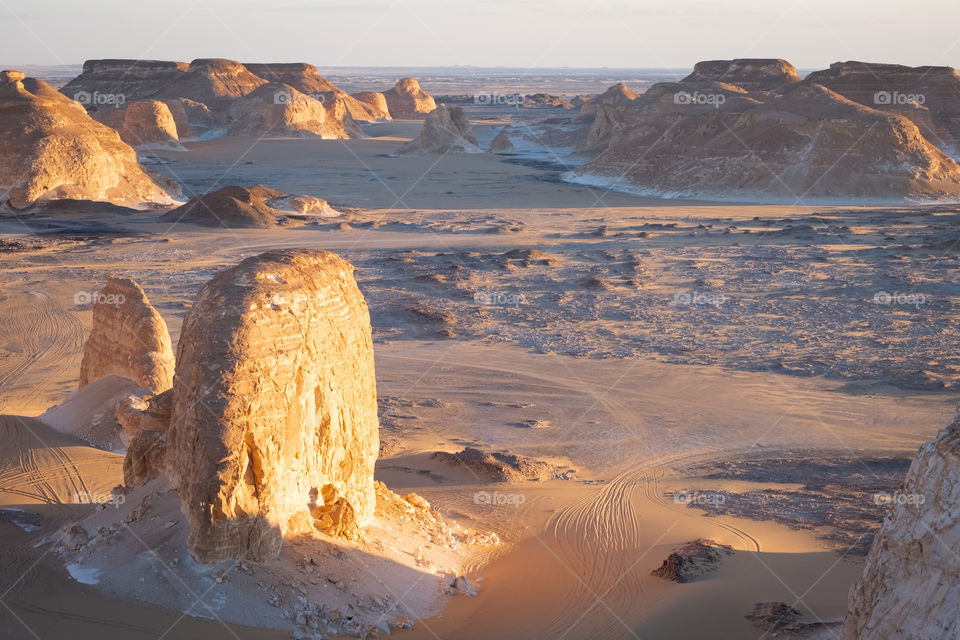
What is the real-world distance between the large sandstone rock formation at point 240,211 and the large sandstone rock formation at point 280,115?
2886cm

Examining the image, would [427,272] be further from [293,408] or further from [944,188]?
[944,188]

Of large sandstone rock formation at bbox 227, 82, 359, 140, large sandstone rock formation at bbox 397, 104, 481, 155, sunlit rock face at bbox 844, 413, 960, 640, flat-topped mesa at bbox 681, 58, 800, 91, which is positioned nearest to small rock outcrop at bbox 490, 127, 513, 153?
large sandstone rock formation at bbox 397, 104, 481, 155

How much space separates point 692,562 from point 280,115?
5925cm

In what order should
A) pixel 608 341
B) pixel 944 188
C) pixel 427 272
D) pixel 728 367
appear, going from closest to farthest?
pixel 728 367 → pixel 608 341 → pixel 427 272 → pixel 944 188

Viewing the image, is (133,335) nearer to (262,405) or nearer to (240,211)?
(262,405)

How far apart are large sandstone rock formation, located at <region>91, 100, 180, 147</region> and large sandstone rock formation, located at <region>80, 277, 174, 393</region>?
47030mm

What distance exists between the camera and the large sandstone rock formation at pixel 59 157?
111 feet

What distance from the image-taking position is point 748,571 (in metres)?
9.00

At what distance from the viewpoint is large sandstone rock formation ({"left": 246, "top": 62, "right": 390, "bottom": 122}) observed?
83312mm

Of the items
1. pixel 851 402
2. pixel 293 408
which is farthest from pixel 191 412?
pixel 851 402

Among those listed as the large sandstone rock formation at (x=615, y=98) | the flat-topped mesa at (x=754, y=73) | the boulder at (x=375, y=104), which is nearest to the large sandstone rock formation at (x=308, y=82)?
the boulder at (x=375, y=104)

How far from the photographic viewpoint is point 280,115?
6356cm

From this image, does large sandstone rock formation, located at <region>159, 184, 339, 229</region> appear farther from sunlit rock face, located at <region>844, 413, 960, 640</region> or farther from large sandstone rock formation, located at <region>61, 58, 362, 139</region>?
large sandstone rock formation, located at <region>61, 58, 362, 139</region>

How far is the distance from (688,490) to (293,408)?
20.8 feet
